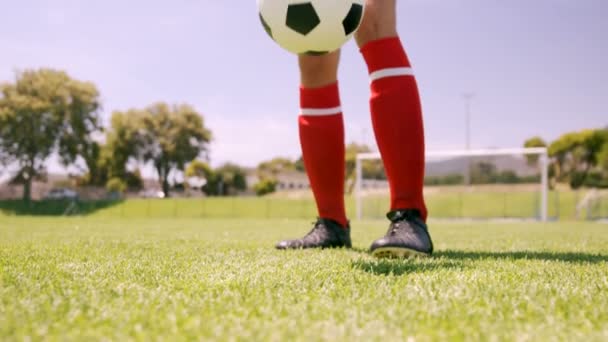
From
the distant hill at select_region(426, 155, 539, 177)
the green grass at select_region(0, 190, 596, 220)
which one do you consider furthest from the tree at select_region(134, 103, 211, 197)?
the distant hill at select_region(426, 155, 539, 177)

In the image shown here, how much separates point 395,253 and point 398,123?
60 centimetres

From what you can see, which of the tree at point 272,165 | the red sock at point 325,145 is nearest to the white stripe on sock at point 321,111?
the red sock at point 325,145

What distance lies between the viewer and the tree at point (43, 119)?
109ft

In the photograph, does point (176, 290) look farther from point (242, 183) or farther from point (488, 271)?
point (242, 183)

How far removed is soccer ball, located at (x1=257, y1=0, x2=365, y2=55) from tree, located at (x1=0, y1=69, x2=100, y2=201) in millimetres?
35216

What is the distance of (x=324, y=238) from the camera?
288 cm

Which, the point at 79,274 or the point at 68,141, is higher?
the point at 68,141

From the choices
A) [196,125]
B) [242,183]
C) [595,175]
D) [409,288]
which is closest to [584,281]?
[409,288]

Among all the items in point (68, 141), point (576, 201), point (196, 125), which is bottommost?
point (576, 201)

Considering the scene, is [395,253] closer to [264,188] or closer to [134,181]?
[264,188]

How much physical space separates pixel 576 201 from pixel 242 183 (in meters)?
40.5

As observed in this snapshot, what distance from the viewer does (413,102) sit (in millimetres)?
2352

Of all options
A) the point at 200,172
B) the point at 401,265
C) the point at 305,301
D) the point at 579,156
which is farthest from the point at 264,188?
the point at 305,301

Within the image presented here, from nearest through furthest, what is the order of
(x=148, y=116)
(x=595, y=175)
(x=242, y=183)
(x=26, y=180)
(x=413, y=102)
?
(x=413, y=102) < (x=26, y=180) < (x=595, y=175) < (x=148, y=116) < (x=242, y=183)
